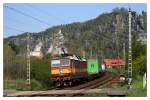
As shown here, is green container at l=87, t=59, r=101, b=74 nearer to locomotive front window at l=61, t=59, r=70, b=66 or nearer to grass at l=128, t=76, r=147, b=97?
locomotive front window at l=61, t=59, r=70, b=66

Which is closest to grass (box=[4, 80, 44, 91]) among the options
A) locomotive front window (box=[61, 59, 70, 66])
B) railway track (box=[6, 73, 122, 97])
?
railway track (box=[6, 73, 122, 97])

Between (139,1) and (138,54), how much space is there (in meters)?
0.72

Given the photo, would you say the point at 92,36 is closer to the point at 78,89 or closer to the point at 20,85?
the point at 78,89

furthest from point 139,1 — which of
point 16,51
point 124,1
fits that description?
point 16,51

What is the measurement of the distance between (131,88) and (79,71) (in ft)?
2.57

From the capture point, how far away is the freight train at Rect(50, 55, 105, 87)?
2511cm

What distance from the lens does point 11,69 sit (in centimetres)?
2494

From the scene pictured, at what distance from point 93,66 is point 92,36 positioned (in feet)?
1.37

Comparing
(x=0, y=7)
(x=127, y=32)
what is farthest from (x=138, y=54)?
(x=0, y=7)

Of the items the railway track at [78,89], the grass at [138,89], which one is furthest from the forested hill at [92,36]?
the grass at [138,89]

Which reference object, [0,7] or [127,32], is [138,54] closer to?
[127,32]

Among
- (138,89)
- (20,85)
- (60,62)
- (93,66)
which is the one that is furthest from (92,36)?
(20,85)

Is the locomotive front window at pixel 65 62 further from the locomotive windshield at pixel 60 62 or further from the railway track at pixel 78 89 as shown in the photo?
the railway track at pixel 78 89

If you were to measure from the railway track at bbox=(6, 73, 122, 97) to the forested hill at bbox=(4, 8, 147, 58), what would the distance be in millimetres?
329
